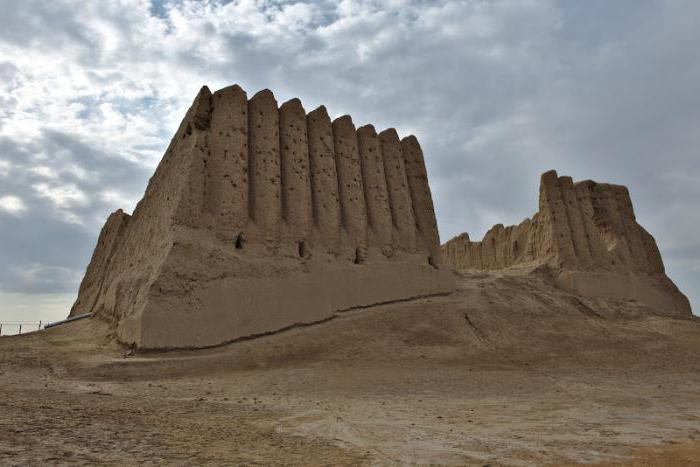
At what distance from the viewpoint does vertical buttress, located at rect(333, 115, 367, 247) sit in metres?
13.1

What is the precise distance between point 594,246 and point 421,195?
6.49 m

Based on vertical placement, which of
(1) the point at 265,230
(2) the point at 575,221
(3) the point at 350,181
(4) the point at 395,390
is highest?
(3) the point at 350,181

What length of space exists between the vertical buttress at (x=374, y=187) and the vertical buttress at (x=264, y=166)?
2.82 meters

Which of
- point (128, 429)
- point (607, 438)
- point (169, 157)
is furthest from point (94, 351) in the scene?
point (607, 438)

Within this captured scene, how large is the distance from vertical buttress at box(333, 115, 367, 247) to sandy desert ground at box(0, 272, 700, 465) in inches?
84.7

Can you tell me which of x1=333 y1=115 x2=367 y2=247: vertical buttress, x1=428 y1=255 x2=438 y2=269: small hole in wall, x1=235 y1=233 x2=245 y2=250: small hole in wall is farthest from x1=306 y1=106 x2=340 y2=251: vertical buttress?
x1=428 y1=255 x2=438 y2=269: small hole in wall

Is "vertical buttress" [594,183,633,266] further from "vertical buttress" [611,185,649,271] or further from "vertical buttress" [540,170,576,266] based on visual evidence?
"vertical buttress" [540,170,576,266]

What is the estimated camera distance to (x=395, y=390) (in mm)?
8648

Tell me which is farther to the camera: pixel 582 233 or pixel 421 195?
pixel 582 233

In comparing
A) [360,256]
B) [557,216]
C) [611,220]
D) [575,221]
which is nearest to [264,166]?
[360,256]

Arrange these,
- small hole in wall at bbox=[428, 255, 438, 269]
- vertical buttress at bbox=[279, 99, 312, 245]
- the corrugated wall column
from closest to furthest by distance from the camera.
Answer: vertical buttress at bbox=[279, 99, 312, 245] < the corrugated wall column < small hole in wall at bbox=[428, 255, 438, 269]

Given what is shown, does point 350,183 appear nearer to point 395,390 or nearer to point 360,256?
point 360,256

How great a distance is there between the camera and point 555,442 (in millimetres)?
4945

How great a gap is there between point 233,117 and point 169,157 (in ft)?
7.79
